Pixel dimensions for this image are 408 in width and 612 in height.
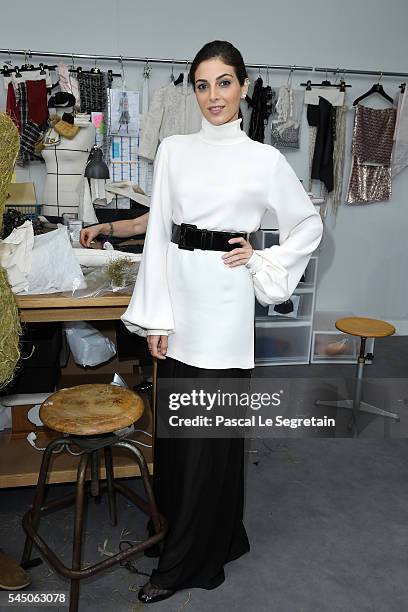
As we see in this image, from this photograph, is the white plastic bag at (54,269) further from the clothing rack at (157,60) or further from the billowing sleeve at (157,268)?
the clothing rack at (157,60)

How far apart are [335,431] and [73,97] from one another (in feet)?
9.09

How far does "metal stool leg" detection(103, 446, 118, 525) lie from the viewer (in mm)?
2156

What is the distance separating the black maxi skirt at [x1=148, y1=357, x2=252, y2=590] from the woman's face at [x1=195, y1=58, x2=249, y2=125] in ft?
2.54

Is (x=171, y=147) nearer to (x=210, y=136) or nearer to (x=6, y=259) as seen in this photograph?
(x=210, y=136)

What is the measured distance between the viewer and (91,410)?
1.78 m

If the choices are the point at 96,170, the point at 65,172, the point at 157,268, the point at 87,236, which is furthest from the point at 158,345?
the point at 65,172

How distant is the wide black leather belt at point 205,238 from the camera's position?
175 centimetres

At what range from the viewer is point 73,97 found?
4008mm

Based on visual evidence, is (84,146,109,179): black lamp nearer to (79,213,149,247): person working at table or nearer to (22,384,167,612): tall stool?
(79,213,149,247): person working at table

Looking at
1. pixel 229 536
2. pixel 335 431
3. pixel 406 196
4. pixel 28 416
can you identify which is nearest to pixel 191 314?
pixel 229 536

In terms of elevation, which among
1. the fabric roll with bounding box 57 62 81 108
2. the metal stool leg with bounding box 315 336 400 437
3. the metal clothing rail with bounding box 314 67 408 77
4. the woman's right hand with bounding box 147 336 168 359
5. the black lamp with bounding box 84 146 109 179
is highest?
the metal clothing rail with bounding box 314 67 408 77

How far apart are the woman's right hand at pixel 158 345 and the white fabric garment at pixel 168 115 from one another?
2634 millimetres

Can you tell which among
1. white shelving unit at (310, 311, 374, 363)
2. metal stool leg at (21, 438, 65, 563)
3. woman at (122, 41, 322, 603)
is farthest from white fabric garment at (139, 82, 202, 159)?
metal stool leg at (21, 438, 65, 563)

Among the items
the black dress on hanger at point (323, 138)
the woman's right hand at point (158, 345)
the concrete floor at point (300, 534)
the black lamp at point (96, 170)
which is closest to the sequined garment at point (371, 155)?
the black dress on hanger at point (323, 138)
